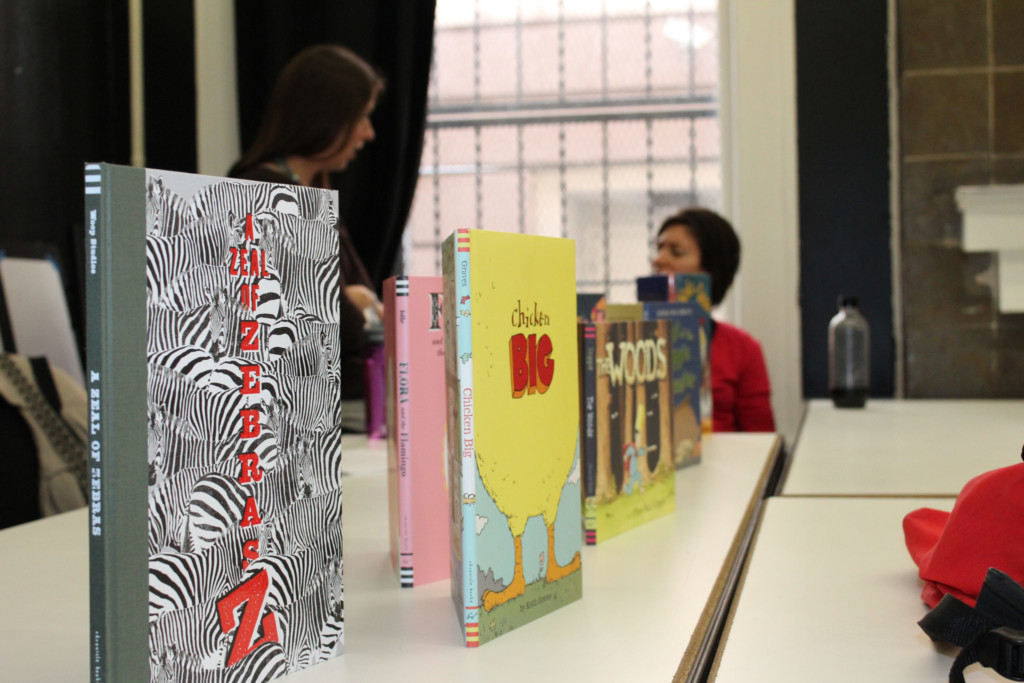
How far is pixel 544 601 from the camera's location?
0.65 meters

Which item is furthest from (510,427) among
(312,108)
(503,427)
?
(312,108)

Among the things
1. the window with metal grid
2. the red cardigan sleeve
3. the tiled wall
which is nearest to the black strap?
the red cardigan sleeve

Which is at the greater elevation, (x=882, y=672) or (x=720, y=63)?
(x=720, y=63)

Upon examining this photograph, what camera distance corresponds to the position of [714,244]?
2461 mm

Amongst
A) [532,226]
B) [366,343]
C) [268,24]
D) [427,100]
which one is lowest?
[366,343]

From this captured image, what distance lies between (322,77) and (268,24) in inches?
59.1

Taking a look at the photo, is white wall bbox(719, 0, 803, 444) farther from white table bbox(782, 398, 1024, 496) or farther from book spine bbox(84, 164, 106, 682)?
book spine bbox(84, 164, 106, 682)

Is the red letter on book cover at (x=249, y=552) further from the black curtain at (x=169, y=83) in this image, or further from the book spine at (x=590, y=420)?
the black curtain at (x=169, y=83)

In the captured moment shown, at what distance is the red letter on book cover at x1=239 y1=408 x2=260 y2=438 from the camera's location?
0.51 meters

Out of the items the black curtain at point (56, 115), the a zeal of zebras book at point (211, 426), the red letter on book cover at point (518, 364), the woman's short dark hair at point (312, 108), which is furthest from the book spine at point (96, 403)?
the black curtain at point (56, 115)

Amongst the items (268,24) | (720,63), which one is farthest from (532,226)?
(268,24)

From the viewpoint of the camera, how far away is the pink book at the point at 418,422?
73 cm

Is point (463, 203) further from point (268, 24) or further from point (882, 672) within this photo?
point (882, 672)

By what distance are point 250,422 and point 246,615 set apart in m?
0.11
